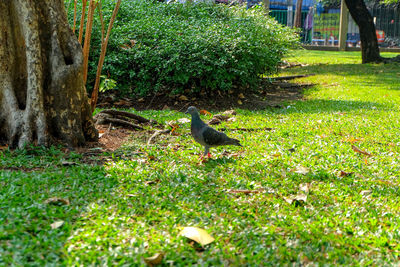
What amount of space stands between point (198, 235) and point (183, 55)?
20.6ft

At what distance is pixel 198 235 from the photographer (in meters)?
3.07

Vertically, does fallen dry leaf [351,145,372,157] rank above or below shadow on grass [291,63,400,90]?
below

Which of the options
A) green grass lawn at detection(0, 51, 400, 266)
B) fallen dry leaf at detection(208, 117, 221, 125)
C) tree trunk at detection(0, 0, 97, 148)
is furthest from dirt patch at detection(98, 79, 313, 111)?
tree trunk at detection(0, 0, 97, 148)

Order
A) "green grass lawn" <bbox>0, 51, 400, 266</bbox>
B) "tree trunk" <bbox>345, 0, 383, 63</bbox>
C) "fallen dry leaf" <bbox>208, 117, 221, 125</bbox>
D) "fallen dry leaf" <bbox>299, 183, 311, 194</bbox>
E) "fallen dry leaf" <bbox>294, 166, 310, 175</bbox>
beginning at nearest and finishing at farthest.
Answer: "green grass lawn" <bbox>0, 51, 400, 266</bbox> < "fallen dry leaf" <bbox>299, 183, 311, 194</bbox> < "fallen dry leaf" <bbox>294, 166, 310, 175</bbox> < "fallen dry leaf" <bbox>208, 117, 221, 125</bbox> < "tree trunk" <bbox>345, 0, 383, 63</bbox>

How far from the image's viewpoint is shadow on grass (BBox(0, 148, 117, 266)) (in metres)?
2.87

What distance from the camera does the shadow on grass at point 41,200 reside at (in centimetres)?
287

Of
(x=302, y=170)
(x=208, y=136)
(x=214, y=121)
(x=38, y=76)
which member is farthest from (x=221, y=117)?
(x=38, y=76)

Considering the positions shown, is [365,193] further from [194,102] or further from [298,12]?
[298,12]

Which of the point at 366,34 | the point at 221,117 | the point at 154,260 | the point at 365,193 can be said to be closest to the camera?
the point at 154,260

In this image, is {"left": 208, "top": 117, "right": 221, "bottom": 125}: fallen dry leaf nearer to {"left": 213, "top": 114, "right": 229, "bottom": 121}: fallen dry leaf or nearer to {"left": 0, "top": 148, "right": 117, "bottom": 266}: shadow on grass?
{"left": 213, "top": 114, "right": 229, "bottom": 121}: fallen dry leaf

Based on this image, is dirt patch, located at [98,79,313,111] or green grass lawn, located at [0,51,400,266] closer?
green grass lawn, located at [0,51,400,266]

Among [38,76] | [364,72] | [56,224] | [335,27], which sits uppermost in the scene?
[335,27]

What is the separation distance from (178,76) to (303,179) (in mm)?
4830

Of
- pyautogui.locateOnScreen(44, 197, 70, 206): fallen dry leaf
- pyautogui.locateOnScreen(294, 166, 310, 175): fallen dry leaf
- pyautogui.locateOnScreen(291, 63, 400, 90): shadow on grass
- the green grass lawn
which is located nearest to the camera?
the green grass lawn
